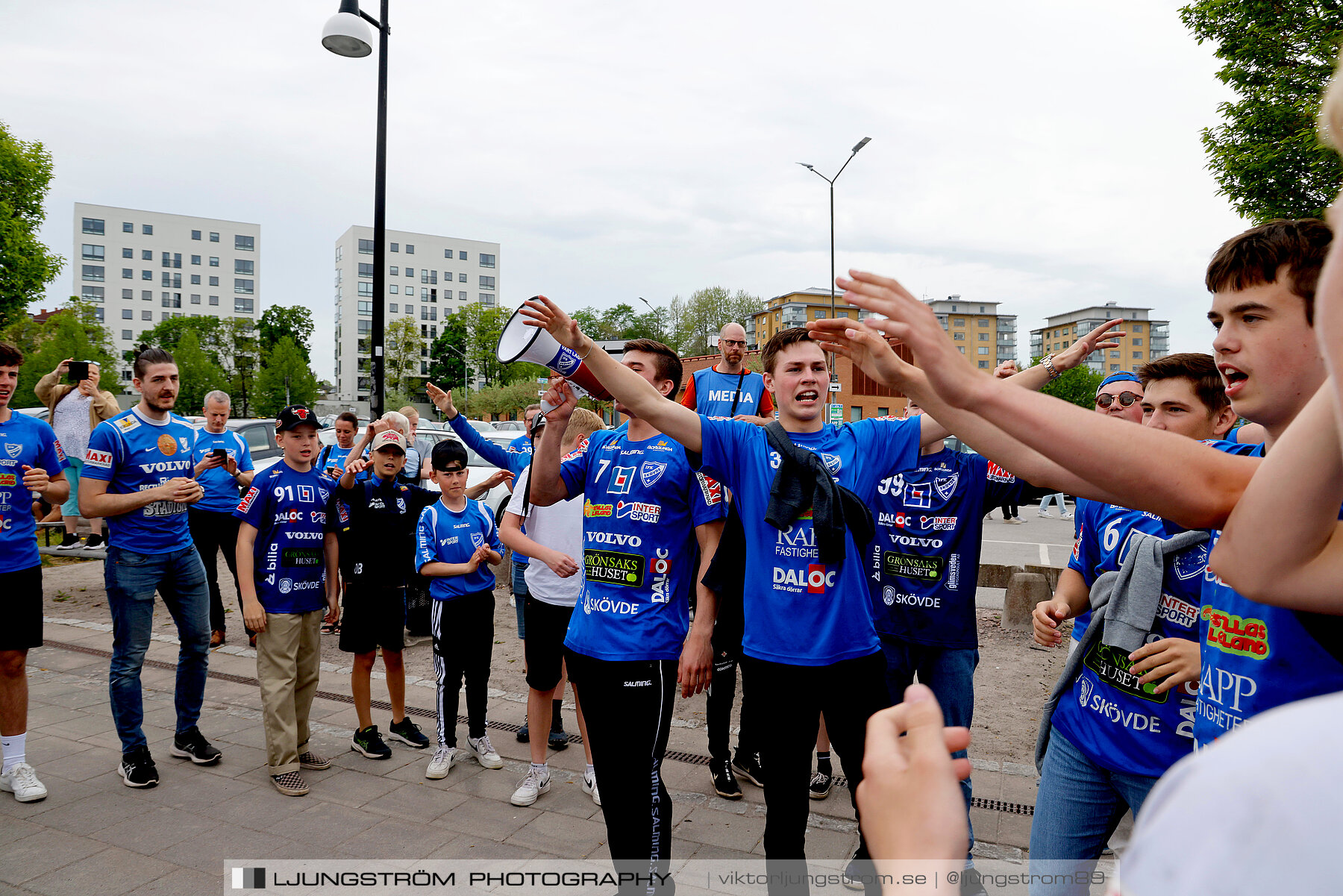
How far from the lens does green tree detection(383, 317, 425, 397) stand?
78.4m

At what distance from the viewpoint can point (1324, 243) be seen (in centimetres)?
161

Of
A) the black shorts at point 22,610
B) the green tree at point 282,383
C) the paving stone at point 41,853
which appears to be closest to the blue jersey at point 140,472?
the black shorts at point 22,610

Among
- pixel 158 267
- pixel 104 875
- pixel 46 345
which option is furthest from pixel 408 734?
pixel 158 267

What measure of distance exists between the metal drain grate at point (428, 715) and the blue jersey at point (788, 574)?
1.08 meters

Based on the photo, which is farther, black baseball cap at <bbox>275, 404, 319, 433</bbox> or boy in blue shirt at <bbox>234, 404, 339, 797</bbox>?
black baseball cap at <bbox>275, 404, 319, 433</bbox>

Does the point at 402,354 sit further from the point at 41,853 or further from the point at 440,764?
the point at 41,853

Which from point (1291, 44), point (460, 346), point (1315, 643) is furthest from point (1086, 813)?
point (460, 346)

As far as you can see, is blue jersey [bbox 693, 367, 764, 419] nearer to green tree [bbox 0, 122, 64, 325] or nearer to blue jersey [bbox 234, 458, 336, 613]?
blue jersey [bbox 234, 458, 336, 613]

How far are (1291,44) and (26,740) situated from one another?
2136 cm

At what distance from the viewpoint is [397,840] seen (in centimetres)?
397

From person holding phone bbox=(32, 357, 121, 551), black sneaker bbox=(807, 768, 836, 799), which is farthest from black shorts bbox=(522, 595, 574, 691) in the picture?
person holding phone bbox=(32, 357, 121, 551)

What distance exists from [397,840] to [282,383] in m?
71.6

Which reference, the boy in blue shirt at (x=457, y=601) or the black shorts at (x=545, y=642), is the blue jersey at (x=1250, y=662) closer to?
the black shorts at (x=545, y=642)

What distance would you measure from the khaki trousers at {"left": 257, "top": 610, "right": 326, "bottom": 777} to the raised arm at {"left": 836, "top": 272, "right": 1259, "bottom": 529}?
4602mm
